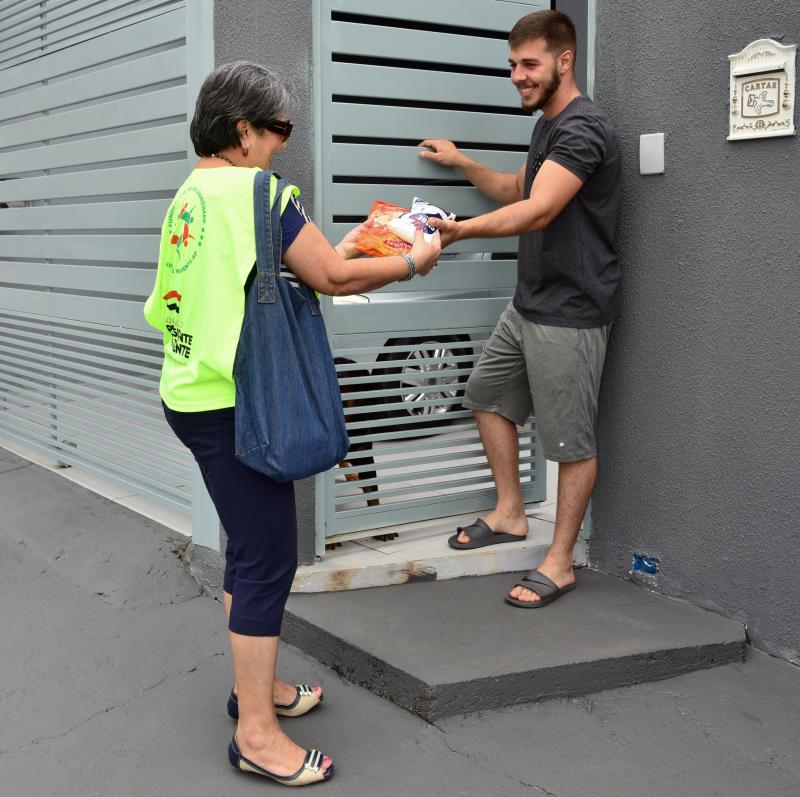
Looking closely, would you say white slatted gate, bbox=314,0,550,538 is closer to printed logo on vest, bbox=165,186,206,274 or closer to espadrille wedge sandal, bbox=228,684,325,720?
espadrille wedge sandal, bbox=228,684,325,720

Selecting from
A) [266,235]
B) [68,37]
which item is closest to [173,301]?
[266,235]

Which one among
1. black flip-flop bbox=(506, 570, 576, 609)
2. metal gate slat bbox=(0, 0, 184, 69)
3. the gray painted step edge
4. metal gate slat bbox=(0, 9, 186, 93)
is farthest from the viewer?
metal gate slat bbox=(0, 0, 184, 69)

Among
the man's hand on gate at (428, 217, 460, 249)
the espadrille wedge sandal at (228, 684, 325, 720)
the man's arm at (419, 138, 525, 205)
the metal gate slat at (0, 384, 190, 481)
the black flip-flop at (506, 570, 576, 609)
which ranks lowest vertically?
the espadrille wedge sandal at (228, 684, 325, 720)

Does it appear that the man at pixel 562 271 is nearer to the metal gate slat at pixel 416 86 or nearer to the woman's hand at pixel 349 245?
the metal gate slat at pixel 416 86

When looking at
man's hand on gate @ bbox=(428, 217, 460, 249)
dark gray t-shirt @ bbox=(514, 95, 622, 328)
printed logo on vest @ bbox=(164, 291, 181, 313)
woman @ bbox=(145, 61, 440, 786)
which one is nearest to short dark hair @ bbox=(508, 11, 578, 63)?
dark gray t-shirt @ bbox=(514, 95, 622, 328)

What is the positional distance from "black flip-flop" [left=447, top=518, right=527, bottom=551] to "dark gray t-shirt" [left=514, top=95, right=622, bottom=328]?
94 cm

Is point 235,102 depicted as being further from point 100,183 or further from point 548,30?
point 100,183

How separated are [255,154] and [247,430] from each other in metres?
0.75

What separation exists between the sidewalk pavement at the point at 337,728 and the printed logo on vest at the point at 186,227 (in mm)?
1494

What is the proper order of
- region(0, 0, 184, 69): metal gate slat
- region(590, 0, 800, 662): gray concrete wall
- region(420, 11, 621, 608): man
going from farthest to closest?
region(0, 0, 184, 69): metal gate slat < region(420, 11, 621, 608): man < region(590, 0, 800, 662): gray concrete wall

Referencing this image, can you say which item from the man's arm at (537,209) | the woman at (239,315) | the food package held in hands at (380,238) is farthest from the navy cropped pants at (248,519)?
the man's arm at (537,209)

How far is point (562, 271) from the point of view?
4117mm

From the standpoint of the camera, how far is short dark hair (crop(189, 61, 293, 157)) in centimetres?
280

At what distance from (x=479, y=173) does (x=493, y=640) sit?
194cm
